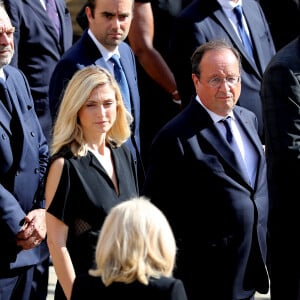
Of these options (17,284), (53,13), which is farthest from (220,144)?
(53,13)

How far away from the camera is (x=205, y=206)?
6.04 m

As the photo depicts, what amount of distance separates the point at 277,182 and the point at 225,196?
0.65 metres

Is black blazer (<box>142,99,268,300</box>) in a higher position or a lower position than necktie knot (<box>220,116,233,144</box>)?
lower

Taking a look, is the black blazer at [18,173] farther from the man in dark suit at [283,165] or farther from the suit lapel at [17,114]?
the man in dark suit at [283,165]

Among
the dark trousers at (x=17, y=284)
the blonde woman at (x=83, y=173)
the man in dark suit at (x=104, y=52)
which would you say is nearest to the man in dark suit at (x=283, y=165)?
the man in dark suit at (x=104, y=52)

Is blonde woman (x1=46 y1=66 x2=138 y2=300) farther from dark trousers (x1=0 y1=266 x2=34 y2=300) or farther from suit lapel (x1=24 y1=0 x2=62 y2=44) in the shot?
suit lapel (x1=24 y1=0 x2=62 y2=44)

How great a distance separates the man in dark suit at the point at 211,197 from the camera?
19.8 ft

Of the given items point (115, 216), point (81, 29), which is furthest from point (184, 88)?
A: point (115, 216)

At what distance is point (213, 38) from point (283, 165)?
1.20 metres

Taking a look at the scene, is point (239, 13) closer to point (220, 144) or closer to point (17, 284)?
point (220, 144)

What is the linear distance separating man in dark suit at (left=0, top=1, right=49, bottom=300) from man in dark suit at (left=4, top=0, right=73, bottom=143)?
1.10m

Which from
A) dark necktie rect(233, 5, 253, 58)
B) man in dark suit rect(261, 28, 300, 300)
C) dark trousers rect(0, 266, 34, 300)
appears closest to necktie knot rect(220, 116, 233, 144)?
man in dark suit rect(261, 28, 300, 300)

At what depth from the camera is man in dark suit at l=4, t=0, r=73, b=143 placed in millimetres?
7641

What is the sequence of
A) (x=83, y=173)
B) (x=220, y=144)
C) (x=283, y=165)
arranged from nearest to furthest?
1. (x=83, y=173)
2. (x=220, y=144)
3. (x=283, y=165)
